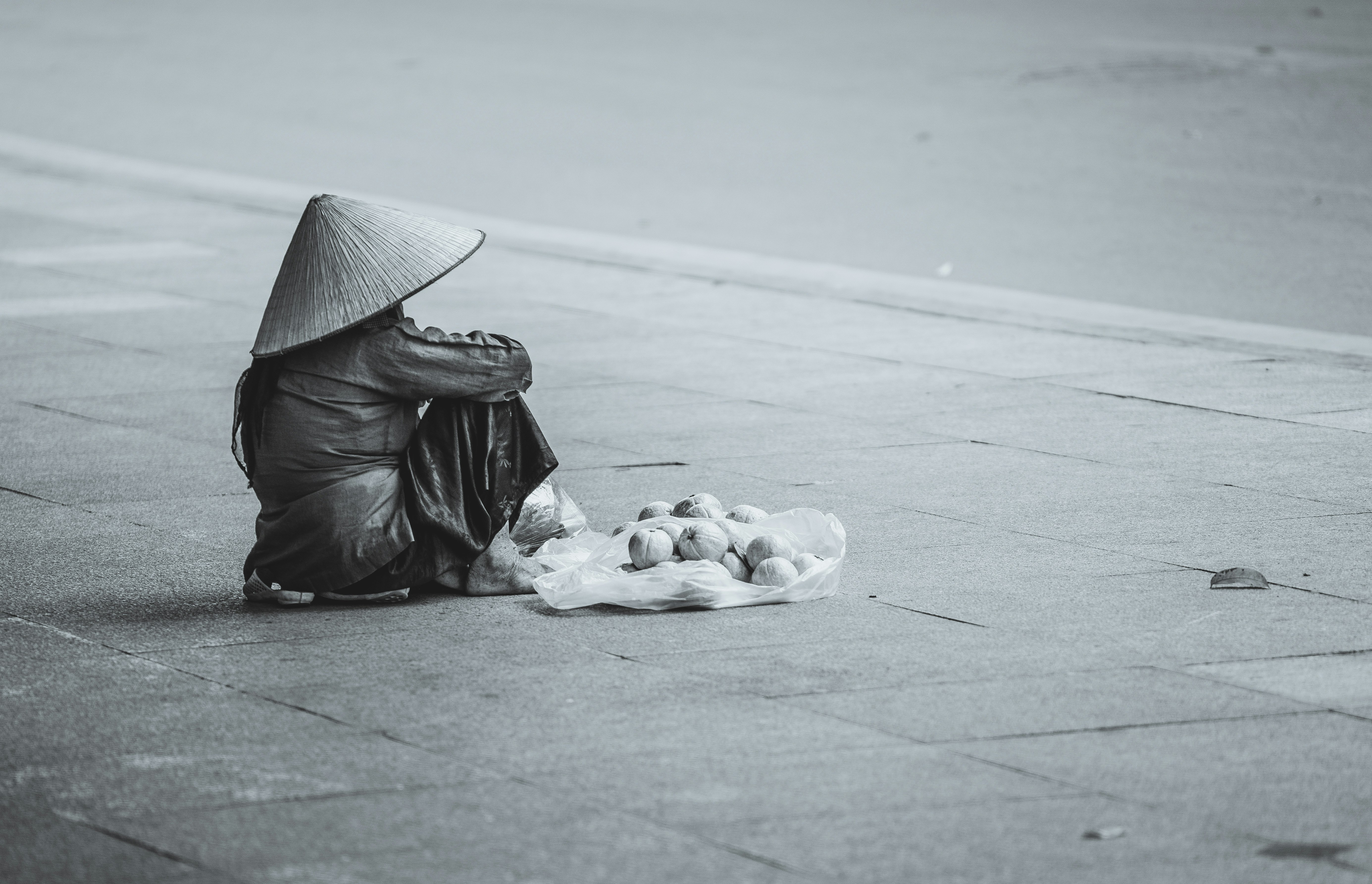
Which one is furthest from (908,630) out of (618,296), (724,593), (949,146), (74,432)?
(949,146)

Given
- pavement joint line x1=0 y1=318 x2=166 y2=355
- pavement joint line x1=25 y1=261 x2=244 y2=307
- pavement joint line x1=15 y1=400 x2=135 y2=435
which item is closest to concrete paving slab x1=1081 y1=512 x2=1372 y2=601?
pavement joint line x1=15 y1=400 x2=135 y2=435

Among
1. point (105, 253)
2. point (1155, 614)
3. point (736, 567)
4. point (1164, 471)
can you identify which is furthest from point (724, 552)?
point (105, 253)

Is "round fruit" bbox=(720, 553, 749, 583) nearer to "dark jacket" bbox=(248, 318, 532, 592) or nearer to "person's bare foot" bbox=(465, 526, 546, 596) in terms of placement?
"person's bare foot" bbox=(465, 526, 546, 596)

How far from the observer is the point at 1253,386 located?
8.66m

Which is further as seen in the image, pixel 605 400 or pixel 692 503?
pixel 605 400

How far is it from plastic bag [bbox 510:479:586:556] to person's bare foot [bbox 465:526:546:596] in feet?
1.04

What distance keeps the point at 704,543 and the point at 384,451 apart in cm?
99

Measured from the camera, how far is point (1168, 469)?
7191mm

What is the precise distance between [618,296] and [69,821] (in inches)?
305

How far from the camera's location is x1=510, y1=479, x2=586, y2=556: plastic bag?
621 centimetres

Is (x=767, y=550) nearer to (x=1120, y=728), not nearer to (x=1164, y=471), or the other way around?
(x=1120, y=728)

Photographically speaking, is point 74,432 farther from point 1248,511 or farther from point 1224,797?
point 1224,797

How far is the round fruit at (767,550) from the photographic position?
18.8ft

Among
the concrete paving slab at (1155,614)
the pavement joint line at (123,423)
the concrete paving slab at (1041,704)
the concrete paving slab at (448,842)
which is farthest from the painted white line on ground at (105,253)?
the concrete paving slab at (448,842)
